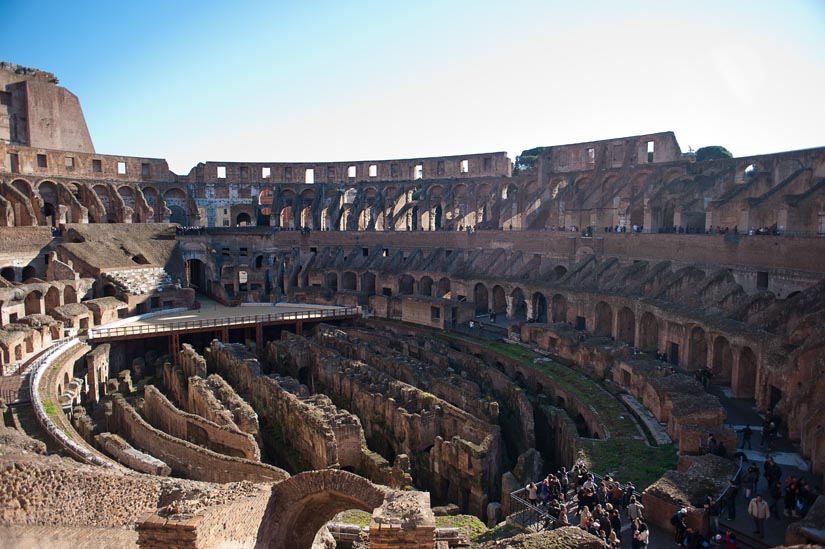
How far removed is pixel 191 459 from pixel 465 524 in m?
7.36

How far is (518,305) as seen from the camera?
3431 cm

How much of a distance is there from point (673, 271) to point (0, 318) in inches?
1144

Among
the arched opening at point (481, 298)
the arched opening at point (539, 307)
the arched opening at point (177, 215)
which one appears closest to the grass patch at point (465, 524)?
the arched opening at point (539, 307)

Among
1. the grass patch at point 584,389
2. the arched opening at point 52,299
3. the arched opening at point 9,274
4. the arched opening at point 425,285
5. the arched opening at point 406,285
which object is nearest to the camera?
the grass patch at point 584,389

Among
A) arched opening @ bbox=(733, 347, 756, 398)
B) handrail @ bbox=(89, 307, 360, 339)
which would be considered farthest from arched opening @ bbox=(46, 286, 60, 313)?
arched opening @ bbox=(733, 347, 756, 398)

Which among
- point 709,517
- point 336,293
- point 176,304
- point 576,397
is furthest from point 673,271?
point 176,304

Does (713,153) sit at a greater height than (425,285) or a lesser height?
greater

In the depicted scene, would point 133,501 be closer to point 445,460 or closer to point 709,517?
point 445,460

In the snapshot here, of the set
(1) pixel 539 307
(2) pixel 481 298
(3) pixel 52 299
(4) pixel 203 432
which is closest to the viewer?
(4) pixel 203 432

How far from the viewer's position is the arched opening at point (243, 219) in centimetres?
4947

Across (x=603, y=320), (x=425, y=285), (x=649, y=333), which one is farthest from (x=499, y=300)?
(x=649, y=333)

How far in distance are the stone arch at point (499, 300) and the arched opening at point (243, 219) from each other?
24135 millimetres

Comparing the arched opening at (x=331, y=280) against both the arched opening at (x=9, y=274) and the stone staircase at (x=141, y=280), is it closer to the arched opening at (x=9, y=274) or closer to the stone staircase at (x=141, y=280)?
the stone staircase at (x=141, y=280)

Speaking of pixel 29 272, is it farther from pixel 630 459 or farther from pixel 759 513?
pixel 759 513
